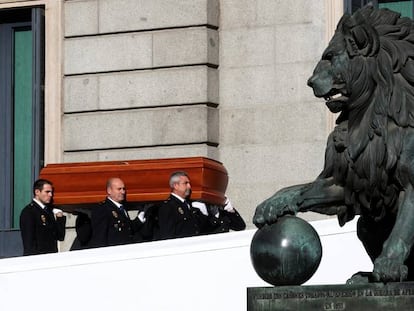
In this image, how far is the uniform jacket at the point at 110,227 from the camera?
19.7 meters

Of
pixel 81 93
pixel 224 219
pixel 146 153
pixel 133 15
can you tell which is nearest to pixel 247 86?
pixel 146 153

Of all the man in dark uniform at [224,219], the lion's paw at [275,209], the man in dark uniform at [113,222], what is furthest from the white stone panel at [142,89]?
the lion's paw at [275,209]

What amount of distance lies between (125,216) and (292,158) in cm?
320

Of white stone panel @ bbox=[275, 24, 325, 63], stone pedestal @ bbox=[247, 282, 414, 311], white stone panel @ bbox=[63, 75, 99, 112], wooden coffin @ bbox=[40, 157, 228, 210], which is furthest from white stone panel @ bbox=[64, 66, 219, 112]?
stone pedestal @ bbox=[247, 282, 414, 311]

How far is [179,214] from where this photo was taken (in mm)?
19328

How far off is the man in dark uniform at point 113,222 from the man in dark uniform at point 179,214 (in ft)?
1.23

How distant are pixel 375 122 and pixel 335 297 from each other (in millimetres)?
999

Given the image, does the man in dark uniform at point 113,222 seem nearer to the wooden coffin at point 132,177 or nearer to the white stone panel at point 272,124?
the wooden coffin at point 132,177

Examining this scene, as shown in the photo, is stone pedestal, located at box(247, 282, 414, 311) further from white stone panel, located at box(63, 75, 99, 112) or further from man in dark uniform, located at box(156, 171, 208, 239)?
white stone panel, located at box(63, 75, 99, 112)

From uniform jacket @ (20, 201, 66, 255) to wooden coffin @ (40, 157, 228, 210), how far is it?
45cm

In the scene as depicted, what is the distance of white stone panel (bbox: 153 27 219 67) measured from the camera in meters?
22.9

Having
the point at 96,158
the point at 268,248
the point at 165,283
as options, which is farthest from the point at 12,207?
the point at 268,248

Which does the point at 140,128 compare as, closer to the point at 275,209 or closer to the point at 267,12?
the point at 267,12

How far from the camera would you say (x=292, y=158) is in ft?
73.6
